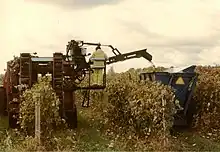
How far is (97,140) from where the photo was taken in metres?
13.2

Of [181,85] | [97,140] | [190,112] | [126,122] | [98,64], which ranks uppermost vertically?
[98,64]

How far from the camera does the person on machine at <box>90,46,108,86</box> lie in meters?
15.6

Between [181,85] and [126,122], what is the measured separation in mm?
2154

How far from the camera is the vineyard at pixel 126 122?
12102 mm

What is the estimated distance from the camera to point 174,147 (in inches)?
471

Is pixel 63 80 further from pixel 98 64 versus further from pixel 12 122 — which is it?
pixel 12 122

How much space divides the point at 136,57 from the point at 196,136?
4.08m

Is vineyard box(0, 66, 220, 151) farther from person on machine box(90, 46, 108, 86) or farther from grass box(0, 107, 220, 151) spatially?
person on machine box(90, 46, 108, 86)

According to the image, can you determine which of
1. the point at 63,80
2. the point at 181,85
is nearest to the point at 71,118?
the point at 63,80

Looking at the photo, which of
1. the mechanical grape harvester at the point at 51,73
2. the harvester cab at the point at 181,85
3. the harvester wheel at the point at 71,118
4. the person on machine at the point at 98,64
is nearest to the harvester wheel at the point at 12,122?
the mechanical grape harvester at the point at 51,73

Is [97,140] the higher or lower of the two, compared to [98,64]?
lower

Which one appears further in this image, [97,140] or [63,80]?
[63,80]

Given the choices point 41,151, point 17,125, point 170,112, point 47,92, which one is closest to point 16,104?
point 17,125

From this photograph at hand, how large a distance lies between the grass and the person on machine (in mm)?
1334
